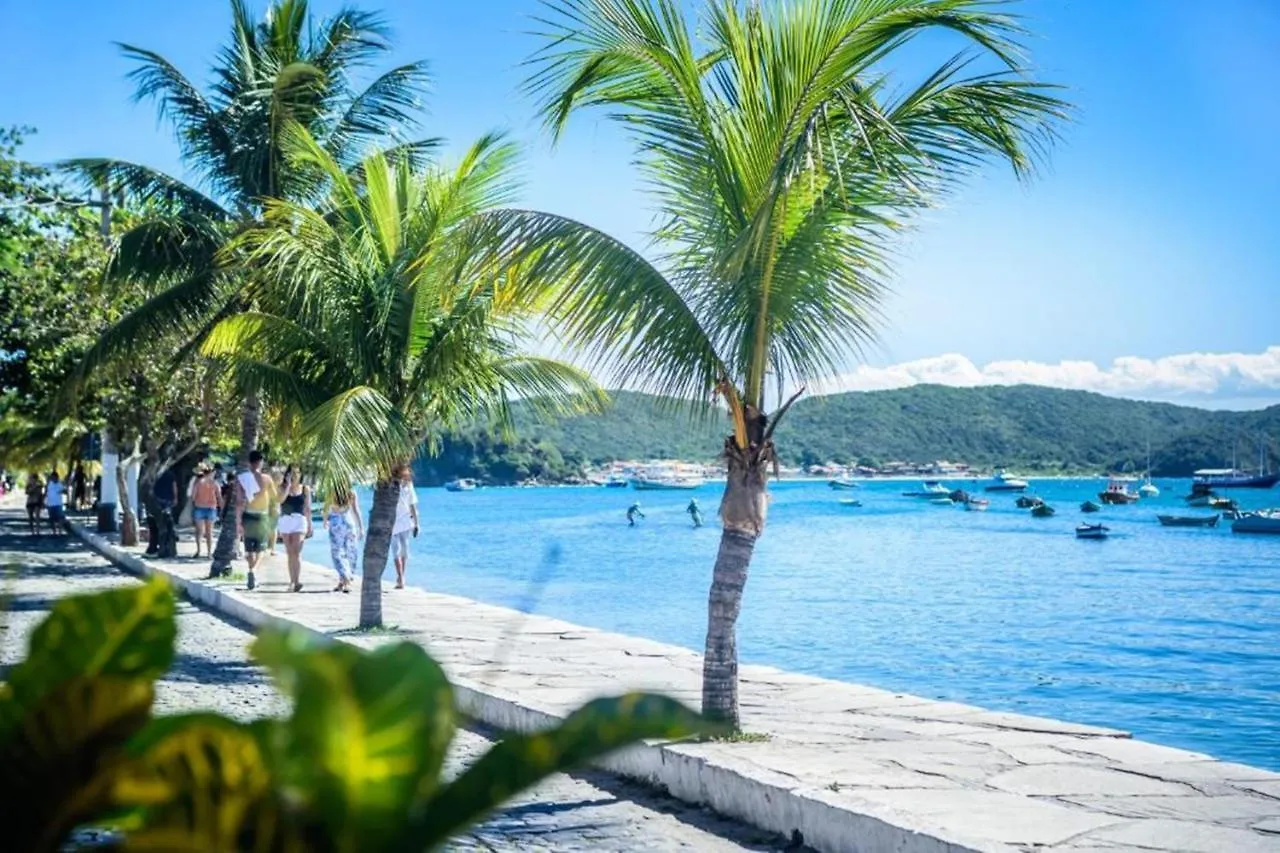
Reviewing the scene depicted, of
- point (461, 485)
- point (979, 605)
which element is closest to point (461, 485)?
point (461, 485)

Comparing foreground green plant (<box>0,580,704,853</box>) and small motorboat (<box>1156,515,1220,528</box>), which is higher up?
foreground green plant (<box>0,580,704,853</box>)

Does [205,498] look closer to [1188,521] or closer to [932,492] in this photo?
[1188,521]

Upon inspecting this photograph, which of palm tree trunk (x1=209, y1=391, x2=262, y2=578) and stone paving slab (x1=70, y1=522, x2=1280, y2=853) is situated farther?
palm tree trunk (x1=209, y1=391, x2=262, y2=578)

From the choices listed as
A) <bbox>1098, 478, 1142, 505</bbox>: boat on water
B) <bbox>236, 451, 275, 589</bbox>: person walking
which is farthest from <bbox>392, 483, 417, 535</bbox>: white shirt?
<bbox>1098, 478, 1142, 505</bbox>: boat on water

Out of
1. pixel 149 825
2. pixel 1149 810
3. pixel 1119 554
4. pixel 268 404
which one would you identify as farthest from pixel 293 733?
pixel 1119 554

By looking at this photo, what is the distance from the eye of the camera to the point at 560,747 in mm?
1080

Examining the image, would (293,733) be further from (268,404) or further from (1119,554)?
(1119,554)

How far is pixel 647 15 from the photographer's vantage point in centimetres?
816

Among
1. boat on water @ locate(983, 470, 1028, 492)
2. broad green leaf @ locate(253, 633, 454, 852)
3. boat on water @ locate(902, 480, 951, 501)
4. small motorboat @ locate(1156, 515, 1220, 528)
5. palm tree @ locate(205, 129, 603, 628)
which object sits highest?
palm tree @ locate(205, 129, 603, 628)

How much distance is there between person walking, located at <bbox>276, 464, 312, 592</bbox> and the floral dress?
373 millimetres

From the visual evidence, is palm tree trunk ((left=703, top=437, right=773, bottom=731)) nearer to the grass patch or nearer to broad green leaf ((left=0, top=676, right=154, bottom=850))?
the grass patch

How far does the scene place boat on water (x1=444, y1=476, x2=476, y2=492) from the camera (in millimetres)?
167250

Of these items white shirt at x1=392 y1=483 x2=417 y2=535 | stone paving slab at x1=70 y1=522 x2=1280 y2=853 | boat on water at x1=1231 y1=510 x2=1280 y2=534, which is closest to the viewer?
stone paving slab at x1=70 y1=522 x2=1280 y2=853

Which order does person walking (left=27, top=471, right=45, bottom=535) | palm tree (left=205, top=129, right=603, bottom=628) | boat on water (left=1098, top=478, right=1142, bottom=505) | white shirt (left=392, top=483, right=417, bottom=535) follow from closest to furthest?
palm tree (left=205, top=129, right=603, bottom=628), white shirt (left=392, top=483, right=417, bottom=535), person walking (left=27, top=471, right=45, bottom=535), boat on water (left=1098, top=478, right=1142, bottom=505)
